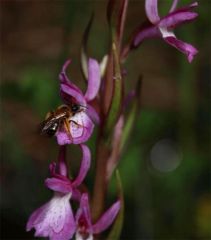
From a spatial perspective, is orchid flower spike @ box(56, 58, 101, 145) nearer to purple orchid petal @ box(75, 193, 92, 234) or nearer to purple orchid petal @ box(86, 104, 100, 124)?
purple orchid petal @ box(86, 104, 100, 124)

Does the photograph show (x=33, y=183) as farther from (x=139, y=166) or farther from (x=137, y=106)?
(x=137, y=106)

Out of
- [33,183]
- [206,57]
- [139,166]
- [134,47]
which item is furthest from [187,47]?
[206,57]

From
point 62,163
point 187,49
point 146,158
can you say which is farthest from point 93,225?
point 146,158

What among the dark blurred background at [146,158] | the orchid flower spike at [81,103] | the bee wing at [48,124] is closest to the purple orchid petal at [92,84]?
the orchid flower spike at [81,103]

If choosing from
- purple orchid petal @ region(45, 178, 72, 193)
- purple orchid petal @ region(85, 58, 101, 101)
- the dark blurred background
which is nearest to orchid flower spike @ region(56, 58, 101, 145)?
purple orchid petal @ region(85, 58, 101, 101)

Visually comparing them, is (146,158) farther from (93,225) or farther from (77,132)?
(77,132)

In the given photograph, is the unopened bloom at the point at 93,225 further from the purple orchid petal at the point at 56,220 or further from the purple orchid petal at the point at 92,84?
the purple orchid petal at the point at 92,84
